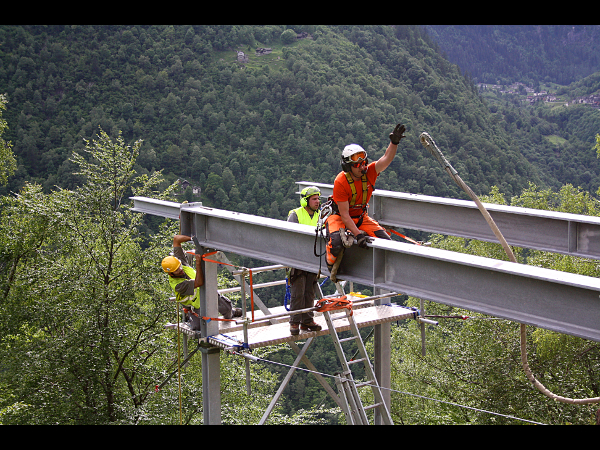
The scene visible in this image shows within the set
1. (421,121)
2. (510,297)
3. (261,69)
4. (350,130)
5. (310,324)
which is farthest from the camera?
(261,69)

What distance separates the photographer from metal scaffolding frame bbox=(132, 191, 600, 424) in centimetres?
479

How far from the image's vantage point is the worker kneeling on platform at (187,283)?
27.6 ft

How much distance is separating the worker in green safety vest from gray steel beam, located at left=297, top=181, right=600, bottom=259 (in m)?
1.28

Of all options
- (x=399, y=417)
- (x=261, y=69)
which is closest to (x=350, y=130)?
(x=261, y=69)

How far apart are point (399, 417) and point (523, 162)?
2965 inches

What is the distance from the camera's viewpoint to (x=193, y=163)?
88938mm

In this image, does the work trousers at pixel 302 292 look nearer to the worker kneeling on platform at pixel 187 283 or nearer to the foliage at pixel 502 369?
the worker kneeling on platform at pixel 187 283

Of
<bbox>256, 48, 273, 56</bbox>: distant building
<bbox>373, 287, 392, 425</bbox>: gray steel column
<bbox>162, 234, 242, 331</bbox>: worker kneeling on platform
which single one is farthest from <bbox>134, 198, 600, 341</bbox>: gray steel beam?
<bbox>256, 48, 273, 56</bbox>: distant building

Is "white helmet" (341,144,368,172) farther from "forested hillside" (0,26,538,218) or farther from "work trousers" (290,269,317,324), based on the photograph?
"forested hillside" (0,26,538,218)

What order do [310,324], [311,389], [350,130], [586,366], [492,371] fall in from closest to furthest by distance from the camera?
[310,324] → [586,366] → [492,371] → [311,389] → [350,130]

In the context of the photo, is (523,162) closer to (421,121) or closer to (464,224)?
(421,121)

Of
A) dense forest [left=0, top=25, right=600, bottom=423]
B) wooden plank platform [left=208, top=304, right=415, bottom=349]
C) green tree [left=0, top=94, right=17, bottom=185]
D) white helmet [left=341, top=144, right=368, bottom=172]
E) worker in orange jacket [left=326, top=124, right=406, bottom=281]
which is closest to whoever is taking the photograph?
worker in orange jacket [left=326, top=124, right=406, bottom=281]

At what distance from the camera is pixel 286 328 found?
8.74 meters

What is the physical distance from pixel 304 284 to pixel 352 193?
2068 mm
